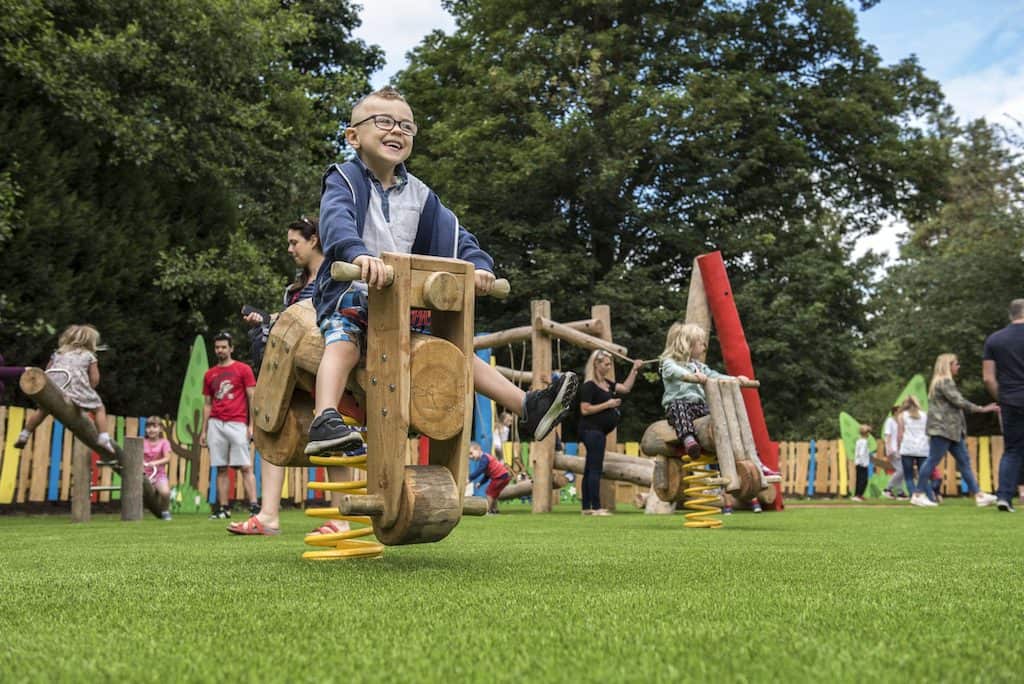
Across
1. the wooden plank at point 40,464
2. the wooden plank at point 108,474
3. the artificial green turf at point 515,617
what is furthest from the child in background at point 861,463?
the artificial green turf at point 515,617

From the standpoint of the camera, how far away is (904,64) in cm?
2795

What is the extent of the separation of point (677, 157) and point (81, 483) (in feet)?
57.0

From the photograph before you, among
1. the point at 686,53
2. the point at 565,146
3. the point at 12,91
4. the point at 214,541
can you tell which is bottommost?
the point at 214,541

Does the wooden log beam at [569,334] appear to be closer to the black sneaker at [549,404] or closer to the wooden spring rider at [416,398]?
the black sneaker at [549,404]

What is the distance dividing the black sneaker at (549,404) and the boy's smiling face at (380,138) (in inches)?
47.8

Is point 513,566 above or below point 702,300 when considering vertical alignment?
below

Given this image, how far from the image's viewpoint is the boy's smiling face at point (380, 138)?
4617 millimetres

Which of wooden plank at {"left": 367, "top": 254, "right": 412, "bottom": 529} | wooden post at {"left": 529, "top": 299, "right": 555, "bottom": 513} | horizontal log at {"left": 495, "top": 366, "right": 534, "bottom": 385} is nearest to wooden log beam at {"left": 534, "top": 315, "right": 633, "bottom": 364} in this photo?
wooden post at {"left": 529, "top": 299, "right": 555, "bottom": 513}

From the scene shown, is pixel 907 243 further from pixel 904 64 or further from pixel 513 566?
pixel 513 566

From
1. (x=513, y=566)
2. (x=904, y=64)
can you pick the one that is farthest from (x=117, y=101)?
(x=904, y=64)

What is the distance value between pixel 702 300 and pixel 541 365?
2.37 m

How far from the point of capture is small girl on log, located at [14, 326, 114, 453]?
1012cm

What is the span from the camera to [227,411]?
1137 centimetres

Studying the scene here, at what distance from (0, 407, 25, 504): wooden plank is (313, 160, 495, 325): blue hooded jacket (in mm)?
9871
